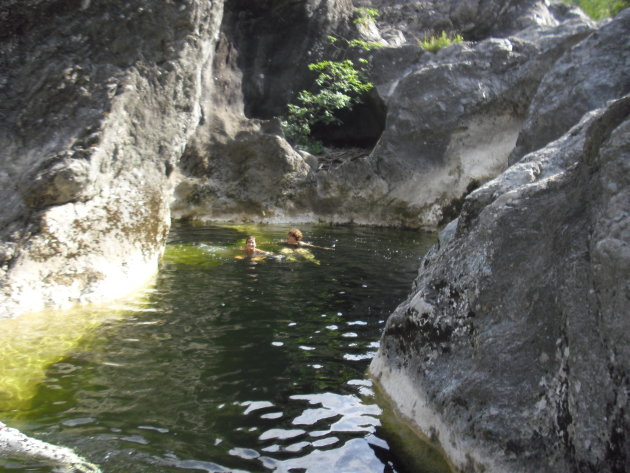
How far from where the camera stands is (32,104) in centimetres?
640

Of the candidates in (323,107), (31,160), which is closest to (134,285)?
(31,160)

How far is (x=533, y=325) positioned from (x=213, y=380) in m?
2.31

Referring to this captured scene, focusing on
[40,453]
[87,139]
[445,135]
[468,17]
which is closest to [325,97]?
[445,135]

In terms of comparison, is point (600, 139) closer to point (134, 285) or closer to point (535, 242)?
point (535, 242)

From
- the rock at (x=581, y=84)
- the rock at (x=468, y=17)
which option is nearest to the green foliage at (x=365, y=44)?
the rock at (x=468, y=17)

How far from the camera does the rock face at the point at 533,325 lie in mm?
2260

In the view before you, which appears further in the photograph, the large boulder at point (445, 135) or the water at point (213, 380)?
the large boulder at point (445, 135)

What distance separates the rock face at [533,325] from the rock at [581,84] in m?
4.83

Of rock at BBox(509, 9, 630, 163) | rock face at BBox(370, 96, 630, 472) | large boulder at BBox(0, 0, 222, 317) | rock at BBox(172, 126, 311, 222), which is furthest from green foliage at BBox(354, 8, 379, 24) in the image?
rock face at BBox(370, 96, 630, 472)

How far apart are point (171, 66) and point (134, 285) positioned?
3.11 meters

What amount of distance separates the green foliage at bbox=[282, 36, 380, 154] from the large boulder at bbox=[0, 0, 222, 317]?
10052mm

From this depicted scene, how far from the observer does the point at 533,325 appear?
2.78 meters

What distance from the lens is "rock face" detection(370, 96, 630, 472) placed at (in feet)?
7.41

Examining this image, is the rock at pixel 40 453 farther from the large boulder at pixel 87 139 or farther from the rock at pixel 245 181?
the rock at pixel 245 181
